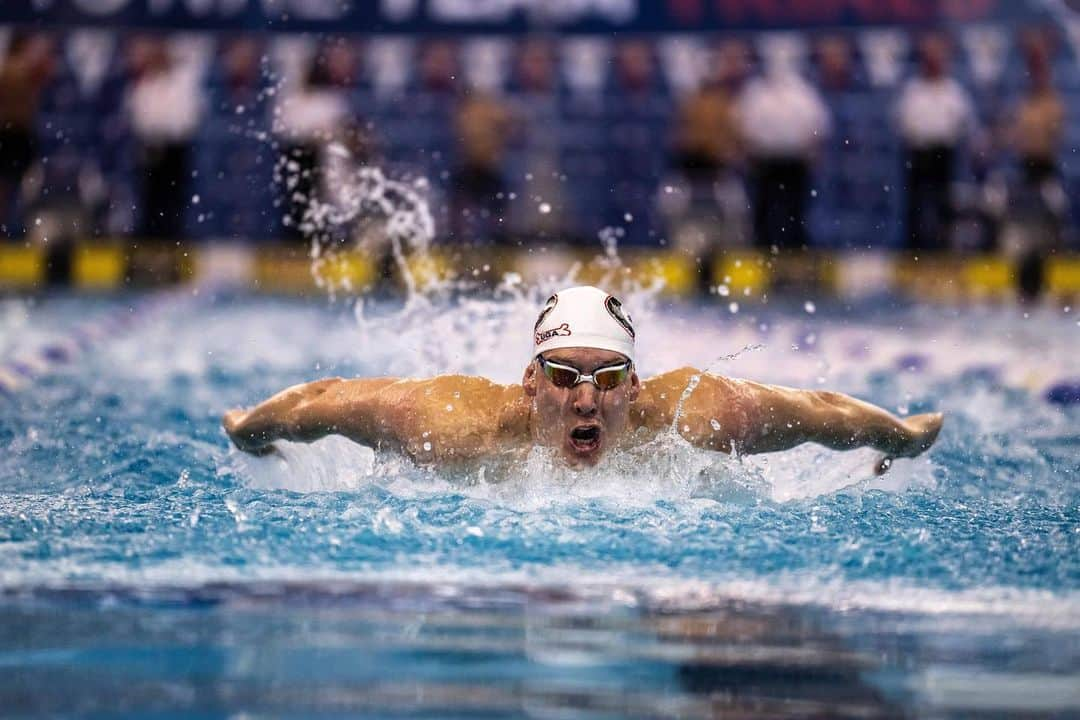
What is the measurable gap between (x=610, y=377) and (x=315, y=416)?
2.78 ft

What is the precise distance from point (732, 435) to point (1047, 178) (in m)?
8.27

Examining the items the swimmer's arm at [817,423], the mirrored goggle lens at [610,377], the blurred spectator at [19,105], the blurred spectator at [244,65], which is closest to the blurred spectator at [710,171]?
the blurred spectator at [244,65]

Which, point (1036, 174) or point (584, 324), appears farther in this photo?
point (1036, 174)

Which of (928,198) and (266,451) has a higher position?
(928,198)

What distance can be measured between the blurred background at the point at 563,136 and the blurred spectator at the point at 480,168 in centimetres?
2

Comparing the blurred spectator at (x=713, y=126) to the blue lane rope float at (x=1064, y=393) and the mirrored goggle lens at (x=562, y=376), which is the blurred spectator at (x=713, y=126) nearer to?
the blue lane rope float at (x=1064, y=393)

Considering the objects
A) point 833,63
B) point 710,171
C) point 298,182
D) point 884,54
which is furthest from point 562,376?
point 884,54

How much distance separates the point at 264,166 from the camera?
13.0 meters

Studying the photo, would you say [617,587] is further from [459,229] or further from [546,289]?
[459,229]

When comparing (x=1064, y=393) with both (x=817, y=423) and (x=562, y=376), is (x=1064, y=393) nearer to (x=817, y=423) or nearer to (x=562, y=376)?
(x=817, y=423)

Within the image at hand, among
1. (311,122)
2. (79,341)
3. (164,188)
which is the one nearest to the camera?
(79,341)

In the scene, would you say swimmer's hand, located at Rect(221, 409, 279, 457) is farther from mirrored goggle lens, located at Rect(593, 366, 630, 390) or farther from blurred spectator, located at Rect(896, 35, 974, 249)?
blurred spectator, located at Rect(896, 35, 974, 249)

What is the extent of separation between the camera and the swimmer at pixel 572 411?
4.41 meters

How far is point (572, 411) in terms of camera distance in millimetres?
4383
